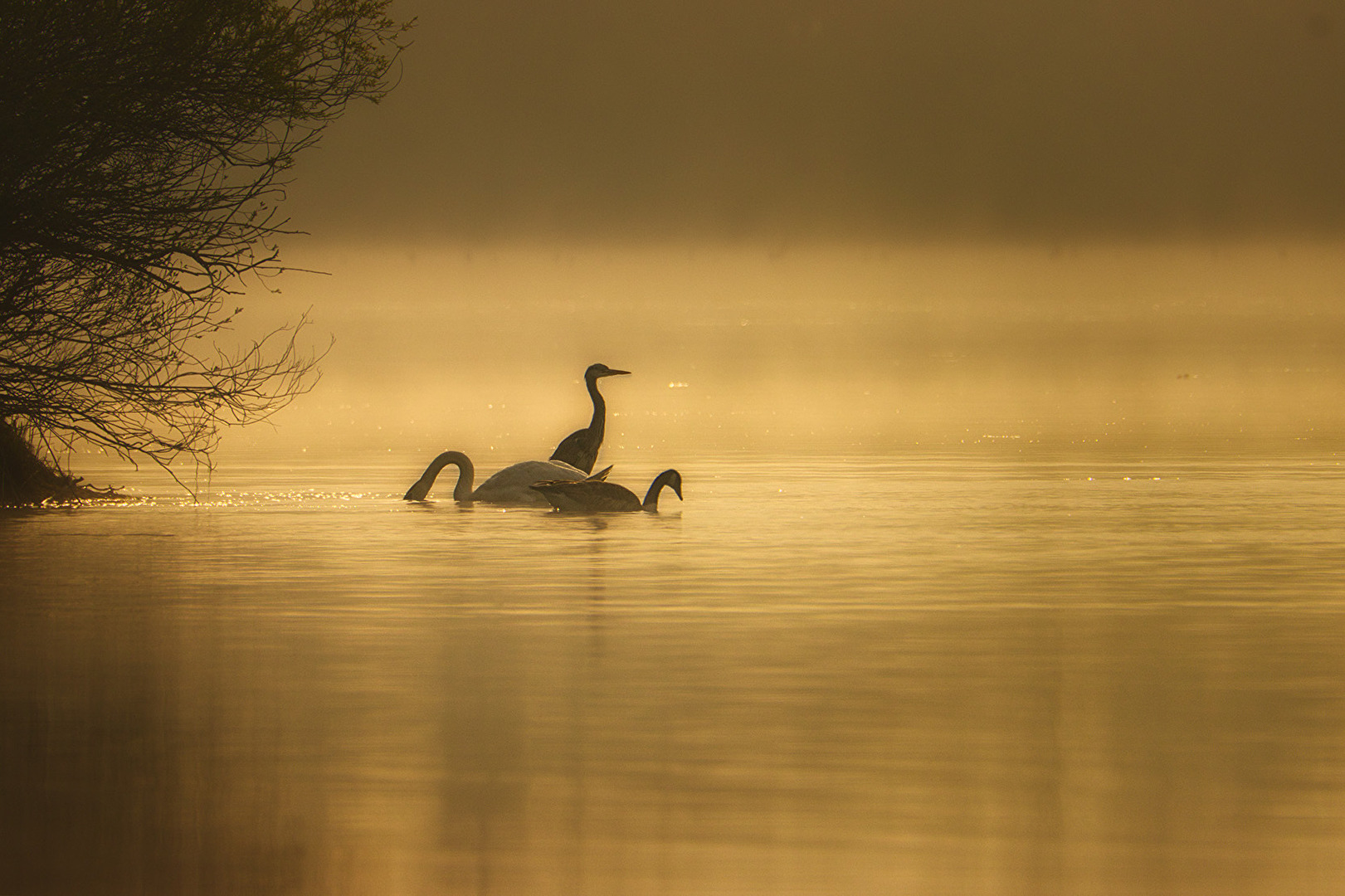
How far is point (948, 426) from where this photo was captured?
42594mm

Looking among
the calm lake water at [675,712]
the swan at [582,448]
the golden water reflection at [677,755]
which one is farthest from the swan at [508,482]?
the golden water reflection at [677,755]

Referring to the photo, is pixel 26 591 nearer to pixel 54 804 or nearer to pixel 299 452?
pixel 54 804

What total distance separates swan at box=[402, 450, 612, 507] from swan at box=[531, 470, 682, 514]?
515mm

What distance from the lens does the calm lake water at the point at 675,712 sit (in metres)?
7.18

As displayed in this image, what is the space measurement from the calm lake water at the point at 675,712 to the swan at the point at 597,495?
2.45 metres

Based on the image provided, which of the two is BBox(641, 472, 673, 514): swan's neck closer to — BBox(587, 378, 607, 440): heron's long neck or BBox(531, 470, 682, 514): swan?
BBox(531, 470, 682, 514): swan

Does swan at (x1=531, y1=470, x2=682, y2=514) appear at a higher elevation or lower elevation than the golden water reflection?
higher

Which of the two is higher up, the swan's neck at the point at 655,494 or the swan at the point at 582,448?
the swan at the point at 582,448

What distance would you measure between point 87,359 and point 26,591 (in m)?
3.54

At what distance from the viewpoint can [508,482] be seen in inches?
879

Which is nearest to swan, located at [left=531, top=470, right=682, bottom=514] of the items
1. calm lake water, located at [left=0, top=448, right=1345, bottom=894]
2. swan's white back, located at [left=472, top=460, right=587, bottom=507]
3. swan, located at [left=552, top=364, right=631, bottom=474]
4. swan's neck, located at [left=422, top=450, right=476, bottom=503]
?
swan's white back, located at [left=472, top=460, right=587, bottom=507]

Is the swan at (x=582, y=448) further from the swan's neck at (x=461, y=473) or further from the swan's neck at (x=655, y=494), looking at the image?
the swan's neck at (x=655, y=494)

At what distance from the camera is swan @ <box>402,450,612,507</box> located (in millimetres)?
22234

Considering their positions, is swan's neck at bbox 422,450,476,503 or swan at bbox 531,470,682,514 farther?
swan's neck at bbox 422,450,476,503
